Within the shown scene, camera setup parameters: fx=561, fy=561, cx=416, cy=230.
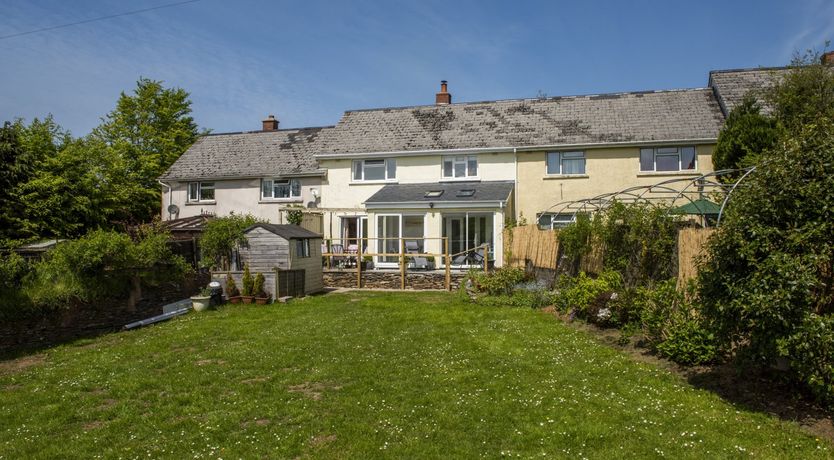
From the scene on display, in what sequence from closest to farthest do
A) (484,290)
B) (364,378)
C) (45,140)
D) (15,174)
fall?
(364,378), (484,290), (15,174), (45,140)

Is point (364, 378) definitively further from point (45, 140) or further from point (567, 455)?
point (45, 140)

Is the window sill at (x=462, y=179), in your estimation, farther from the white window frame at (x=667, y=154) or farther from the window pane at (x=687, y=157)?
the window pane at (x=687, y=157)

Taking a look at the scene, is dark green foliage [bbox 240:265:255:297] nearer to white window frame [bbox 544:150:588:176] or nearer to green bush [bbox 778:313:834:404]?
white window frame [bbox 544:150:588:176]

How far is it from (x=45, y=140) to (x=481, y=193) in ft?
83.0

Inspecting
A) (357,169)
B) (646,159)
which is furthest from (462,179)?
(646,159)

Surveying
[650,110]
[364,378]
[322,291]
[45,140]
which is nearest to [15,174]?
[45,140]

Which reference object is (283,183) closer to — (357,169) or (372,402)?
(357,169)

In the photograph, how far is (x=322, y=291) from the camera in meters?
20.8

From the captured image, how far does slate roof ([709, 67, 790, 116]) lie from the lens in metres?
24.7

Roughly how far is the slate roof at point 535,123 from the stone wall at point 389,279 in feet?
25.5

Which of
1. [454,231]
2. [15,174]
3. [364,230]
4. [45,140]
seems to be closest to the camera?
[15,174]

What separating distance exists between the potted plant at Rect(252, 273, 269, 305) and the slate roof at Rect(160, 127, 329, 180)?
12.1m

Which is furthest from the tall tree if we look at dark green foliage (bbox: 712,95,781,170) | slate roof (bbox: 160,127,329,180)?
dark green foliage (bbox: 712,95,781,170)

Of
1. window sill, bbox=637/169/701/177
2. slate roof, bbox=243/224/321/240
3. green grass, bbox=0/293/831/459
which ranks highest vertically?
window sill, bbox=637/169/701/177
